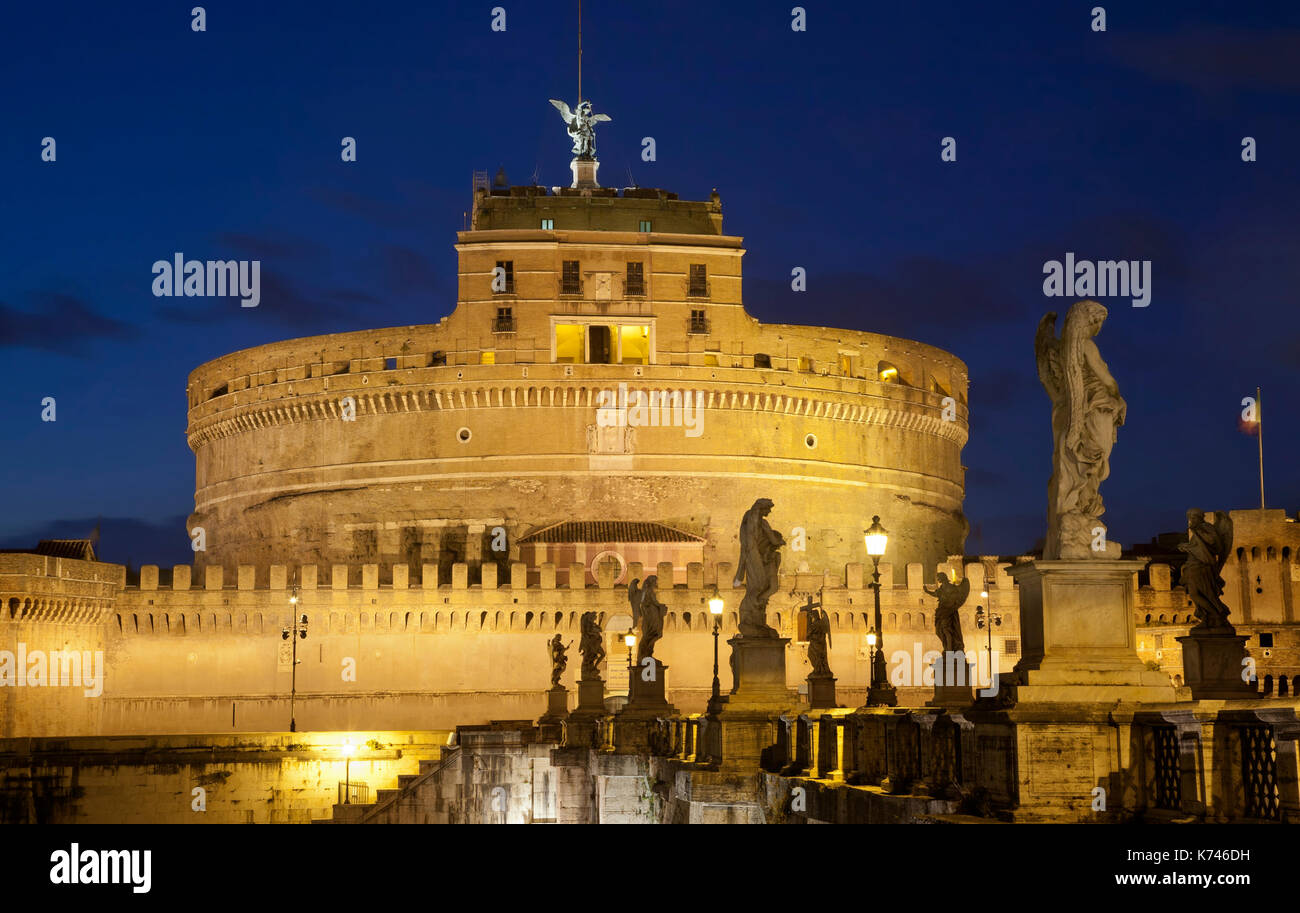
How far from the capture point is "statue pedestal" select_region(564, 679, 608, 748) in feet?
99.6

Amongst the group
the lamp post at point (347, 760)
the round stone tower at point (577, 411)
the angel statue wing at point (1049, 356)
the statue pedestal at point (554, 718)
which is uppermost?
the round stone tower at point (577, 411)

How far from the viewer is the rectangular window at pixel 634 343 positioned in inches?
2336

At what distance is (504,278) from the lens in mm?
58500

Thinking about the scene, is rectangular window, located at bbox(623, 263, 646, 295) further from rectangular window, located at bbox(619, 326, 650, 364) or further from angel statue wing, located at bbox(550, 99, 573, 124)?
angel statue wing, located at bbox(550, 99, 573, 124)

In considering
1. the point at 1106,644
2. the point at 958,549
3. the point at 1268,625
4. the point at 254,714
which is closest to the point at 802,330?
the point at 958,549

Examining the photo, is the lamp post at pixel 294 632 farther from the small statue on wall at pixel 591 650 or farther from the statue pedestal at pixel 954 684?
the statue pedestal at pixel 954 684

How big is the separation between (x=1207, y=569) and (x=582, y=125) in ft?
173

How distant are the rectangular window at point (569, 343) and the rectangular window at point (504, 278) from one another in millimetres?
2476

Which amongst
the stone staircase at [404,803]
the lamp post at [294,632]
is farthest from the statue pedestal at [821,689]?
the lamp post at [294,632]

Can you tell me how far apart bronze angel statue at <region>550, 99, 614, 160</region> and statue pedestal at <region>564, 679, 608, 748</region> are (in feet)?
125

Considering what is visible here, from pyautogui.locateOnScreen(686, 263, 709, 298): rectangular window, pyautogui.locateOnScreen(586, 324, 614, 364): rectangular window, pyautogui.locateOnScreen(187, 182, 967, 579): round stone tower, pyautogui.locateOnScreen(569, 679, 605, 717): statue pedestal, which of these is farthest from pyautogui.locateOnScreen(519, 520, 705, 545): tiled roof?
pyautogui.locateOnScreen(569, 679, 605, 717): statue pedestal

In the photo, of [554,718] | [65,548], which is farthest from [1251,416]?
[65,548]

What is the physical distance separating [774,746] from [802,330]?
44039mm
